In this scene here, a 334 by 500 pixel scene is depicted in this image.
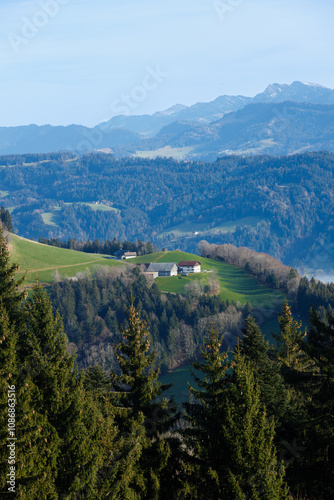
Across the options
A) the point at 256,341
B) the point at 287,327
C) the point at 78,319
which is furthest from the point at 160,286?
the point at 256,341

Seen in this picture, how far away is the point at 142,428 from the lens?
2767cm

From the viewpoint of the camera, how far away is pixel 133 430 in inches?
1073

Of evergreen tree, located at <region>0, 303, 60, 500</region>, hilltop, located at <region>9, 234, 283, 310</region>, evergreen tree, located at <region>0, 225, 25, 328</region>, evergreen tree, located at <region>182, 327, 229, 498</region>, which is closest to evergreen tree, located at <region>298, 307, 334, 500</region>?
evergreen tree, located at <region>182, 327, 229, 498</region>

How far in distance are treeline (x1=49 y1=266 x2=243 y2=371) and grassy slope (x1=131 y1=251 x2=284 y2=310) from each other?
5.06 meters

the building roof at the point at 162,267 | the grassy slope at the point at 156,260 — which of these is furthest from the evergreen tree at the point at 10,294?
the building roof at the point at 162,267

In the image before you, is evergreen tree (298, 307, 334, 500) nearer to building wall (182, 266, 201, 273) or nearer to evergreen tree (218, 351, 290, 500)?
evergreen tree (218, 351, 290, 500)

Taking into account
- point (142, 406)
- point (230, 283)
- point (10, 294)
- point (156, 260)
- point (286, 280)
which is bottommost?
point (230, 283)

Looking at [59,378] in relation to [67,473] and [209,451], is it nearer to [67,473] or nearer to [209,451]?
[67,473]

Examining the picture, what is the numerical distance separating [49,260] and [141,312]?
42.1 m

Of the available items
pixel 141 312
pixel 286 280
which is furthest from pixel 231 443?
pixel 286 280

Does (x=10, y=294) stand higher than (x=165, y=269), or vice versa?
(x=10, y=294)

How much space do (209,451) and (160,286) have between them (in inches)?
5537

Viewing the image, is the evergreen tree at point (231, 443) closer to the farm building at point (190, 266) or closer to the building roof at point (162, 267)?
the farm building at point (190, 266)

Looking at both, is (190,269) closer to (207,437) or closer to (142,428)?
(142,428)
